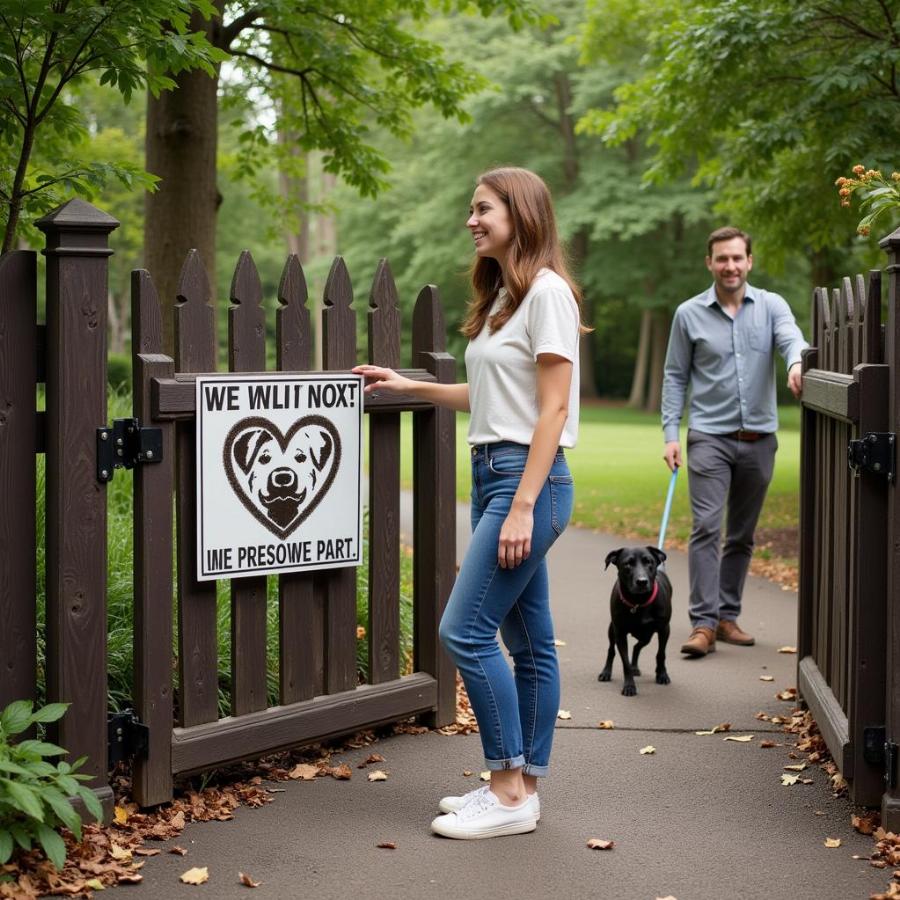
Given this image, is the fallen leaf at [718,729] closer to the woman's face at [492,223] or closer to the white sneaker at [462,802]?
the white sneaker at [462,802]

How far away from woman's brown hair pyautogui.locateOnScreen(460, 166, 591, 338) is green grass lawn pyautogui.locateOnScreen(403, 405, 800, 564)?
8815 mm

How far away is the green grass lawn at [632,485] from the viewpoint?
1430cm

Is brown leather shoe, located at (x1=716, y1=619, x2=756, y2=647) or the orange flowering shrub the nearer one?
the orange flowering shrub

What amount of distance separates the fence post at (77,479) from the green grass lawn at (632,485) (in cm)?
912

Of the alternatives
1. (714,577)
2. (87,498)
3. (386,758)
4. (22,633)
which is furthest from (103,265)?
(714,577)

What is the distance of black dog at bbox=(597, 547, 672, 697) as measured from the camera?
6.46m

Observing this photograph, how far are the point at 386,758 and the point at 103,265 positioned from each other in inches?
90.5

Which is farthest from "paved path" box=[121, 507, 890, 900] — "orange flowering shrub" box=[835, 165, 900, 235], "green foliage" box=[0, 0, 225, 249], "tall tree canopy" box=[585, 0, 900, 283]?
"tall tree canopy" box=[585, 0, 900, 283]

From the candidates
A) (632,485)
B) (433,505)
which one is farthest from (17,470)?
(632,485)

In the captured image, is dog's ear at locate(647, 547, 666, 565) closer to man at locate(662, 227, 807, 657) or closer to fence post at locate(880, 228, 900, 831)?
man at locate(662, 227, 807, 657)

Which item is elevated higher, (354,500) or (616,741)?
(354,500)

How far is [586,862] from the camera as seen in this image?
4.16m

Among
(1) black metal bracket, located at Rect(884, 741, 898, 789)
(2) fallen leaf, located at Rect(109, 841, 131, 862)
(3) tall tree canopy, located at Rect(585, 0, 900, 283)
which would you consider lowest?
(2) fallen leaf, located at Rect(109, 841, 131, 862)

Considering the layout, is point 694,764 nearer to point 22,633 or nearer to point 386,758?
point 386,758
